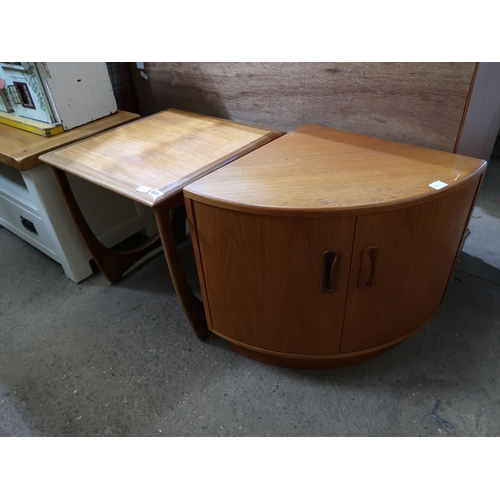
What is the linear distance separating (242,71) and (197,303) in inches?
36.7

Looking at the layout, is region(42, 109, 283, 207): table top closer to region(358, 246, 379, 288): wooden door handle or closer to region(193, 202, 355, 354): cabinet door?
region(193, 202, 355, 354): cabinet door

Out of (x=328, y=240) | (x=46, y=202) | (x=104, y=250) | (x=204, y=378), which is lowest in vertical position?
(x=204, y=378)

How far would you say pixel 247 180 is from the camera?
3.52ft

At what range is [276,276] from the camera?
3.51 ft

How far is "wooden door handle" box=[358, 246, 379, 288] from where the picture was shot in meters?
1.00

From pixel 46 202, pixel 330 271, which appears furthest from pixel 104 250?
pixel 330 271

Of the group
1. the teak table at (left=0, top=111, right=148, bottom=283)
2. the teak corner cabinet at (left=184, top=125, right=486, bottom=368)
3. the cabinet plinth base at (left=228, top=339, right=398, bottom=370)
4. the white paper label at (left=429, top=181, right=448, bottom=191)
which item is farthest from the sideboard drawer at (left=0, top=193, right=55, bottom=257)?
the white paper label at (left=429, top=181, right=448, bottom=191)

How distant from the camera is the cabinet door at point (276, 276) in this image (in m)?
0.98

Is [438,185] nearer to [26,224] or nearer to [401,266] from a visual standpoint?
[401,266]

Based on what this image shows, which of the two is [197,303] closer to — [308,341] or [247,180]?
[308,341]

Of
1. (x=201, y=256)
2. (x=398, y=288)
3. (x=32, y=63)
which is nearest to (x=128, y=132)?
(x=32, y=63)

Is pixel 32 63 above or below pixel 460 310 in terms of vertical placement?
above

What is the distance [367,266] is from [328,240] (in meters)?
0.14

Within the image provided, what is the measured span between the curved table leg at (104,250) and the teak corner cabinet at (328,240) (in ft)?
2.26
